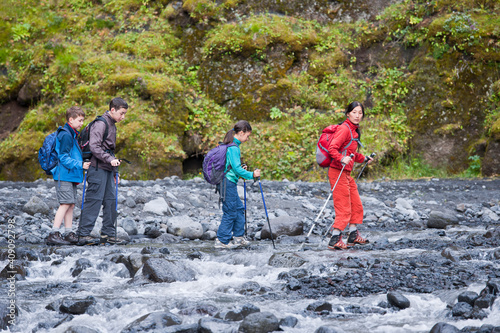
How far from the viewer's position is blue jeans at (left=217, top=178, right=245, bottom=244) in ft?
20.6

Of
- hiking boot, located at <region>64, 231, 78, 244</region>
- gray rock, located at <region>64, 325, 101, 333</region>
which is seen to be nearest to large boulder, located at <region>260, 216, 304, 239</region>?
hiking boot, located at <region>64, 231, 78, 244</region>

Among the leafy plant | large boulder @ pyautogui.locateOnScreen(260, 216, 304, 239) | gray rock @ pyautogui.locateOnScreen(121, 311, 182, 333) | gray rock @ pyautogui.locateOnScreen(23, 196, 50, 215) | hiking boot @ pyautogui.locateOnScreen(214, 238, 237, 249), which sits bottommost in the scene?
large boulder @ pyautogui.locateOnScreen(260, 216, 304, 239)

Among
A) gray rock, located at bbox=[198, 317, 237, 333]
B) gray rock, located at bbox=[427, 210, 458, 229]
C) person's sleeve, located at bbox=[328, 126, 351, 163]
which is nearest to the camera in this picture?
gray rock, located at bbox=[198, 317, 237, 333]

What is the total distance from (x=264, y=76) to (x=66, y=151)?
10839 mm

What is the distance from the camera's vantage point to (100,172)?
6.28 metres

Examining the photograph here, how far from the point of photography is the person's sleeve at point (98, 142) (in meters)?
6.06

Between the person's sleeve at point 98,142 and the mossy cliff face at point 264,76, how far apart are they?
771cm

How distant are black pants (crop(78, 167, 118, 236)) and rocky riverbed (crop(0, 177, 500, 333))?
0.43m

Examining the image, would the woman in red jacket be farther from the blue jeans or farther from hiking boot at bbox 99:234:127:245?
hiking boot at bbox 99:234:127:245

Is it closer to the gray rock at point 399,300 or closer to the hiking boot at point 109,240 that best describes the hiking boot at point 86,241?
the hiking boot at point 109,240

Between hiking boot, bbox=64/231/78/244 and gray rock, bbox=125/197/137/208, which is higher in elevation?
hiking boot, bbox=64/231/78/244

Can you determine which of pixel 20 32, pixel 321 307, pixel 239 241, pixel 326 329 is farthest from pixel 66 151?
pixel 20 32

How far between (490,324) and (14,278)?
4.93m

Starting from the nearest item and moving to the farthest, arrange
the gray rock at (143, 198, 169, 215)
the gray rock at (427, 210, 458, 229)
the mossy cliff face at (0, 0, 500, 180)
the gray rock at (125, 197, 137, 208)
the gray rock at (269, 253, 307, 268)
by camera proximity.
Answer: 1. the gray rock at (269, 253, 307, 268)
2. the gray rock at (427, 210, 458, 229)
3. the gray rock at (143, 198, 169, 215)
4. the gray rock at (125, 197, 137, 208)
5. the mossy cliff face at (0, 0, 500, 180)
